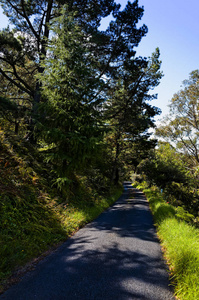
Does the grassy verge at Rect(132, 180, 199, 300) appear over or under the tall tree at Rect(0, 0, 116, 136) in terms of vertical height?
under

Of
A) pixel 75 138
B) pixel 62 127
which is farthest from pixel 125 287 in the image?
pixel 62 127

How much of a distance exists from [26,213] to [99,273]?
2.78 meters

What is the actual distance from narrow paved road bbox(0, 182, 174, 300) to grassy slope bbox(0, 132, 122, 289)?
17.0 inches

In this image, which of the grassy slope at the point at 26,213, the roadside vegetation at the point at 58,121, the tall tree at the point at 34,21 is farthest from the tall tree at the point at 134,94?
the grassy slope at the point at 26,213

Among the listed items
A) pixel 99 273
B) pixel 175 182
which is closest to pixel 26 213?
pixel 99 273

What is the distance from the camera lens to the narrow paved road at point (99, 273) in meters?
2.83

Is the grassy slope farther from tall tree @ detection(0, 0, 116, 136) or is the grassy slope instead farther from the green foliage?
the green foliage

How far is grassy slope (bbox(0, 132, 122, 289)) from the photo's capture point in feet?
12.3

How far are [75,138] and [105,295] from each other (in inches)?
211

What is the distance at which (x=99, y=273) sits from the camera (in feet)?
11.2

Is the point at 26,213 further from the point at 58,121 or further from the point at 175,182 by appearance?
the point at 175,182

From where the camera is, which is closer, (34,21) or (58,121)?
(58,121)

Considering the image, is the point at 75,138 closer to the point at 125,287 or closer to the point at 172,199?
the point at 125,287

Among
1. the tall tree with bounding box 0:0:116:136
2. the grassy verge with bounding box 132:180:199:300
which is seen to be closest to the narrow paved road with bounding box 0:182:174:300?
the grassy verge with bounding box 132:180:199:300
